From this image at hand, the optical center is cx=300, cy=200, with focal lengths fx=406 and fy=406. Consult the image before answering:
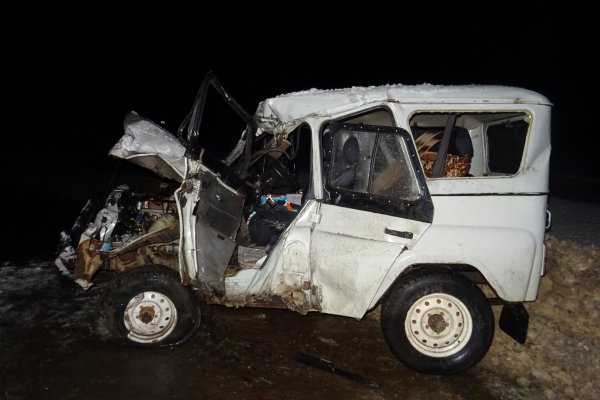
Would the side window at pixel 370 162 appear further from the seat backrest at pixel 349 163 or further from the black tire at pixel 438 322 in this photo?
the black tire at pixel 438 322

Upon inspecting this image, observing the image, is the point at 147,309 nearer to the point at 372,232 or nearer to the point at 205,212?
the point at 205,212

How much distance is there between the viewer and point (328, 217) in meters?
3.51

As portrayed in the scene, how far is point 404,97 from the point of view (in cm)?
337

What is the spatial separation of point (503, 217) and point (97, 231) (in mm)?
3766

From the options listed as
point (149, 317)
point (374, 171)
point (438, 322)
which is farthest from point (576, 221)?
point (149, 317)

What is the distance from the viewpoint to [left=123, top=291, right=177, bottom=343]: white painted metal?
377cm

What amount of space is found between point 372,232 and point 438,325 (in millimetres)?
1005

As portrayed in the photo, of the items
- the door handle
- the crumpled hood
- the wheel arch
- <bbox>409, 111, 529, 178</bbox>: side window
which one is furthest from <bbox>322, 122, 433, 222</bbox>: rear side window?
the crumpled hood

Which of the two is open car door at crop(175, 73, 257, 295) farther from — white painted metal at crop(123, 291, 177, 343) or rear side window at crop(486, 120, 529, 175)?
rear side window at crop(486, 120, 529, 175)

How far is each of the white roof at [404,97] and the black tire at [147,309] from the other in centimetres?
193

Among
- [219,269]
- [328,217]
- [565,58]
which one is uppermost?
[565,58]

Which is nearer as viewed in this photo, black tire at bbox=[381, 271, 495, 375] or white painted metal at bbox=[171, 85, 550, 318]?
white painted metal at bbox=[171, 85, 550, 318]

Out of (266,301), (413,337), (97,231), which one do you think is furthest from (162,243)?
(413,337)

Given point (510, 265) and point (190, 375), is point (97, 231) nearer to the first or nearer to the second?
point (190, 375)
